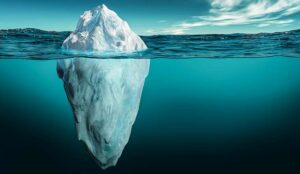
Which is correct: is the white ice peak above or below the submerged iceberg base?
above

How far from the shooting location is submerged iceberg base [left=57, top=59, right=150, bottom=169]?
7.87m

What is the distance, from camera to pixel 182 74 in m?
19.8

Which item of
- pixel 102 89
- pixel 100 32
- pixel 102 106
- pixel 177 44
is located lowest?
pixel 102 106

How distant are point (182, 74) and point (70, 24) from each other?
36.3 feet

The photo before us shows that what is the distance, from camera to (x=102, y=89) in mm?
8188

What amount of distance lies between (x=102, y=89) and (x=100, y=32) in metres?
1.87

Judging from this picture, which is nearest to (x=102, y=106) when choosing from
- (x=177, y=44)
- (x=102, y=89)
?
(x=102, y=89)

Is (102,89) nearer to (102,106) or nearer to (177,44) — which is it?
(102,106)

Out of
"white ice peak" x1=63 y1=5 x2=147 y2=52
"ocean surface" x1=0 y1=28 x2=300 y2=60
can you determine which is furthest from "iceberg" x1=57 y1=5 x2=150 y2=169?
"ocean surface" x1=0 y1=28 x2=300 y2=60

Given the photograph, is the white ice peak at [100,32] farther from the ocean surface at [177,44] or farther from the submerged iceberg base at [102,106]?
the ocean surface at [177,44]

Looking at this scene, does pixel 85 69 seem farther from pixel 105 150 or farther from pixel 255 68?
pixel 255 68

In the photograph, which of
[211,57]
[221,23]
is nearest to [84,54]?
[221,23]

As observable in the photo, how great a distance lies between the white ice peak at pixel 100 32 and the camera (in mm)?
8430

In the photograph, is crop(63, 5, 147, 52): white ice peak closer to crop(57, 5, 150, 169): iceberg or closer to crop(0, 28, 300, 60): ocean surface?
crop(57, 5, 150, 169): iceberg
